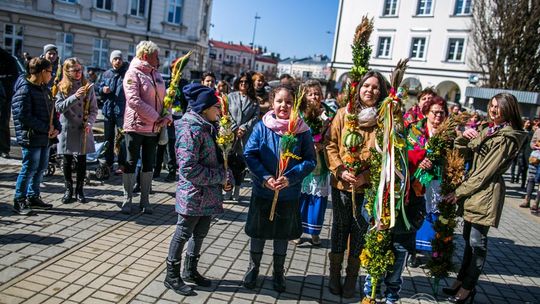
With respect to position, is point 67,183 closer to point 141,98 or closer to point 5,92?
point 141,98

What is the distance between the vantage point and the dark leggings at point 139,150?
586 cm

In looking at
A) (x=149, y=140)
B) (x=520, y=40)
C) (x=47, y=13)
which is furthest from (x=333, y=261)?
(x=47, y=13)

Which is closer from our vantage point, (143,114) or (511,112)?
(511,112)

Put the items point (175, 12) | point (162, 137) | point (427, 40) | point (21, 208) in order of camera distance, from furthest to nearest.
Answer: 1. point (427, 40)
2. point (175, 12)
3. point (162, 137)
4. point (21, 208)

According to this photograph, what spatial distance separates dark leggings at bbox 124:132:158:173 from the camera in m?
5.86

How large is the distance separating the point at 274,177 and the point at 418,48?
124ft

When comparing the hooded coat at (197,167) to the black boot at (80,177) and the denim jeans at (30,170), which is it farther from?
the black boot at (80,177)

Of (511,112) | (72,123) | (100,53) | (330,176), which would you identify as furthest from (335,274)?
(100,53)

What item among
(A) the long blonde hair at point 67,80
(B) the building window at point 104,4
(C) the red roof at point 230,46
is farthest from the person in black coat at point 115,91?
(C) the red roof at point 230,46

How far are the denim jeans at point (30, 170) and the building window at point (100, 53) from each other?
26.1 meters

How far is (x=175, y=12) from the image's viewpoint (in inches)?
1324

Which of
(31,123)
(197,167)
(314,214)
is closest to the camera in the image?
(197,167)

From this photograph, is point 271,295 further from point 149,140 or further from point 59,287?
point 149,140

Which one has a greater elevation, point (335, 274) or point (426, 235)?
point (426, 235)
